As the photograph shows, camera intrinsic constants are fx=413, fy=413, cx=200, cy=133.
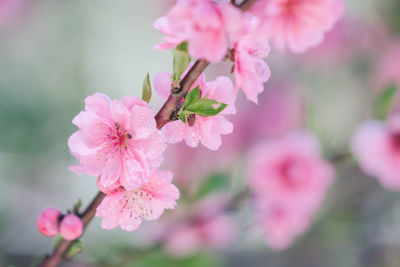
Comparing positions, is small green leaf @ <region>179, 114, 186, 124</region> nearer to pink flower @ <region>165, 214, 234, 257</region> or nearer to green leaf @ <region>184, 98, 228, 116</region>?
green leaf @ <region>184, 98, 228, 116</region>

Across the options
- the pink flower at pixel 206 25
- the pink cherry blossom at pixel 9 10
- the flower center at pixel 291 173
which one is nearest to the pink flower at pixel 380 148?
the flower center at pixel 291 173

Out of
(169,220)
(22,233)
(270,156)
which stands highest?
(270,156)

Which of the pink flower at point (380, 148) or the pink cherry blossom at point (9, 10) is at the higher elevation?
the pink cherry blossom at point (9, 10)

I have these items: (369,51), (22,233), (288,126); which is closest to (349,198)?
(288,126)

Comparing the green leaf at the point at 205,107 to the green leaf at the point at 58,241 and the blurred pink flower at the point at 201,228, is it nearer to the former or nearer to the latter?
the green leaf at the point at 58,241

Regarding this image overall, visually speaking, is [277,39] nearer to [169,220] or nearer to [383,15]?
[169,220]
